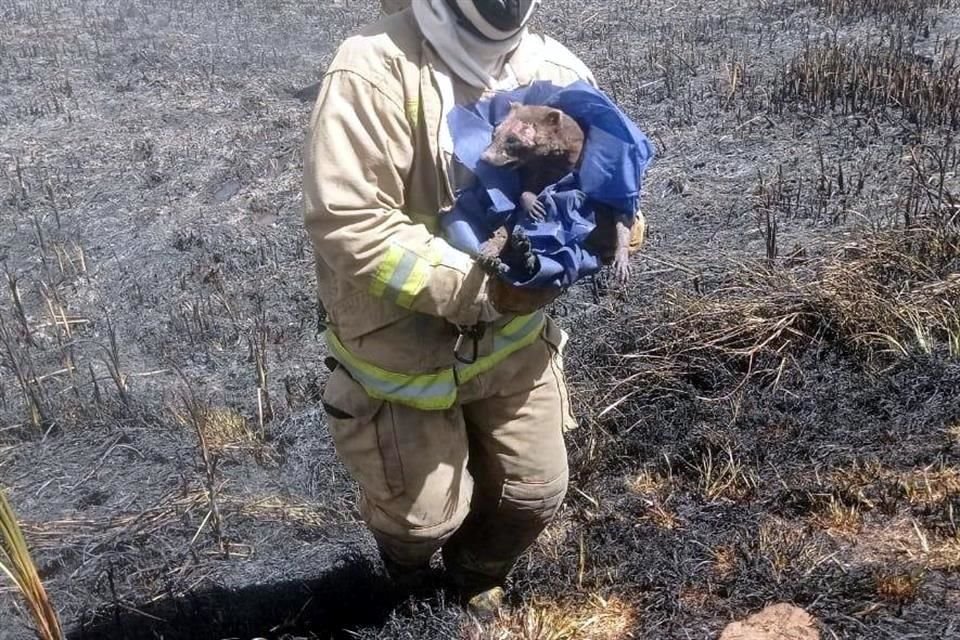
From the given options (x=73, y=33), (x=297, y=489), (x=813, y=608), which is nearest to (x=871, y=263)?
(x=813, y=608)

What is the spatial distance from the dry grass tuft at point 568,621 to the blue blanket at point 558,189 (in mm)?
1150

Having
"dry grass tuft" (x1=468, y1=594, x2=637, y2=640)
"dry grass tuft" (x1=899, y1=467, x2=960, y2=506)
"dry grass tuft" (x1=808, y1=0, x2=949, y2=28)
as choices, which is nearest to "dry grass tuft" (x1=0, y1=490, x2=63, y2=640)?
"dry grass tuft" (x1=468, y1=594, x2=637, y2=640)

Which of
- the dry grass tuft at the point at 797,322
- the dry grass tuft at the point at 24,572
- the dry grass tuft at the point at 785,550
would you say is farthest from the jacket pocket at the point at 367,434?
the dry grass tuft at the point at 797,322

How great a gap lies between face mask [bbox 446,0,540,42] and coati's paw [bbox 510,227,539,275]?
1.50ft

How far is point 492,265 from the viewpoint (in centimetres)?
223

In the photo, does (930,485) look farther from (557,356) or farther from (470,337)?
(470,337)

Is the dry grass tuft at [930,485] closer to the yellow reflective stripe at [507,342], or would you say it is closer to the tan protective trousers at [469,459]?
the tan protective trousers at [469,459]

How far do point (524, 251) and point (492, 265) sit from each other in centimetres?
8

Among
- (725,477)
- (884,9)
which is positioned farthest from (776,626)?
(884,9)

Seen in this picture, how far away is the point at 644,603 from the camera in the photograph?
9.75 ft

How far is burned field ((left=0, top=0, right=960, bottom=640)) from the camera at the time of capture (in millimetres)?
3041

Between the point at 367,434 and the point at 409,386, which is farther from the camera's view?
the point at 367,434

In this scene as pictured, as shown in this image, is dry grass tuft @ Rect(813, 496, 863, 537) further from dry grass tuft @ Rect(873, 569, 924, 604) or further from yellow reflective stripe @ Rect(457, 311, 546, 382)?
A: yellow reflective stripe @ Rect(457, 311, 546, 382)

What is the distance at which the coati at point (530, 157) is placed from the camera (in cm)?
220
